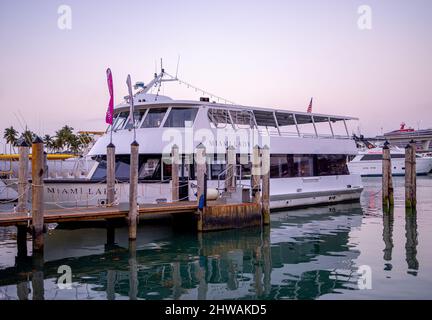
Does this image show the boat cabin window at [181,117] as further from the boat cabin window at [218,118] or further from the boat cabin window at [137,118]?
the boat cabin window at [137,118]

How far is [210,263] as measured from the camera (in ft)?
37.5

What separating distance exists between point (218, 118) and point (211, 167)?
2.37 meters

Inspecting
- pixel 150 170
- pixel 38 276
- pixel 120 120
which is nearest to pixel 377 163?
pixel 120 120

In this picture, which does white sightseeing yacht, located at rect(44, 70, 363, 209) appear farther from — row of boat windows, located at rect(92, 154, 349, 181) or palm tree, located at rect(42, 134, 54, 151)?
palm tree, located at rect(42, 134, 54, 151)

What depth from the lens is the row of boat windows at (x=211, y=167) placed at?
1662 cm

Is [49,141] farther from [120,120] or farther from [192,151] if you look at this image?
[192,151]

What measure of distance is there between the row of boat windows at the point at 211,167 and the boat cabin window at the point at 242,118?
5.50 feet

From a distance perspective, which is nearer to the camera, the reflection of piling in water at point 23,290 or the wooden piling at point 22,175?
the reflection of piling in water at point 23,290

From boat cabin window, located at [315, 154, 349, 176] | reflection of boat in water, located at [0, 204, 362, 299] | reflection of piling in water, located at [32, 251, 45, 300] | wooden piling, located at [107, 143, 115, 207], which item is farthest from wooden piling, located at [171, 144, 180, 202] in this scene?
boat cabin window, located at [315, 154, 349, 176]

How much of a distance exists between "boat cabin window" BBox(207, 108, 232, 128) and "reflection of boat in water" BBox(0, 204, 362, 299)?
5.24 m

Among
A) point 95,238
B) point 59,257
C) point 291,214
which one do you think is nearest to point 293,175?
point 291,214

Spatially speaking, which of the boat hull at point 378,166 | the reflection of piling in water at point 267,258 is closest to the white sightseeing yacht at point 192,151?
the reflection of piling in water at point 267,258
